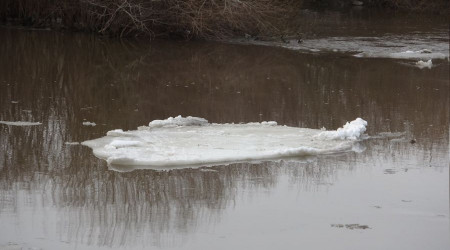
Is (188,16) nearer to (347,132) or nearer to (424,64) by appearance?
(424,64)

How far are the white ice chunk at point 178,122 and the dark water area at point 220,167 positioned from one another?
31cm

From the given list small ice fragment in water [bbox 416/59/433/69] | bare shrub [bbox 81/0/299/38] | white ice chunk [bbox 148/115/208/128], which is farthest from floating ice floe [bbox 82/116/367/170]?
bare shrub [bbox 81/0/299/38]

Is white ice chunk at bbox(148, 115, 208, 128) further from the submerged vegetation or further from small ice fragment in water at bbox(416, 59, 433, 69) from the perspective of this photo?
the submerged vegetation

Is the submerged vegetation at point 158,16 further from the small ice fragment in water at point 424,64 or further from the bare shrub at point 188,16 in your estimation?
the small ice fragment in water at point 424,64

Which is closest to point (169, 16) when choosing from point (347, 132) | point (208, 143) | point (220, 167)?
point (347, 132)

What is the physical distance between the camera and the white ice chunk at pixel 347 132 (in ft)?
31.4

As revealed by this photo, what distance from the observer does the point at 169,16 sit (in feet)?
56.5

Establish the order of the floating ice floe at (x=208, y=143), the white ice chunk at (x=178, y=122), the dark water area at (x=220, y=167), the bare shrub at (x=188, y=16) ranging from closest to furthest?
the dark water area at (x=220, y=167) → the floating ice floe at (x=208, y=143) → the white ice chunk at (x=178, y=122) → the bare shrub at (x=188, y=16)

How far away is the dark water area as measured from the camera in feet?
22.0

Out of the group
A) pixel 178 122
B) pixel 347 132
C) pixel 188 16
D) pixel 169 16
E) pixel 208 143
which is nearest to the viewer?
pixel 208 143

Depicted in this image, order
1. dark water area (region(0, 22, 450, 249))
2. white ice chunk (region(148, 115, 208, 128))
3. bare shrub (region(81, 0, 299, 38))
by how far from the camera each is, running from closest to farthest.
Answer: dark water area (region(0, 22, 450, 249))
white ice chunk (region(148, 115, 208, 128))
bare shrub (region(81, 0, 299, 38))

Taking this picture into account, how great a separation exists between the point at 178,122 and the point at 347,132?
195 cm

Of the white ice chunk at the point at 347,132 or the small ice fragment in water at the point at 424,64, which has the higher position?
the small ice fragment in water at the point at 424,64

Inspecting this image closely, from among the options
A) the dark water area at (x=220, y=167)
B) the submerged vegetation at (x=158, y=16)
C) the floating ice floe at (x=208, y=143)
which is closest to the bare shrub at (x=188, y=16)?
the submerged vegetation at (x=158, y=16)
